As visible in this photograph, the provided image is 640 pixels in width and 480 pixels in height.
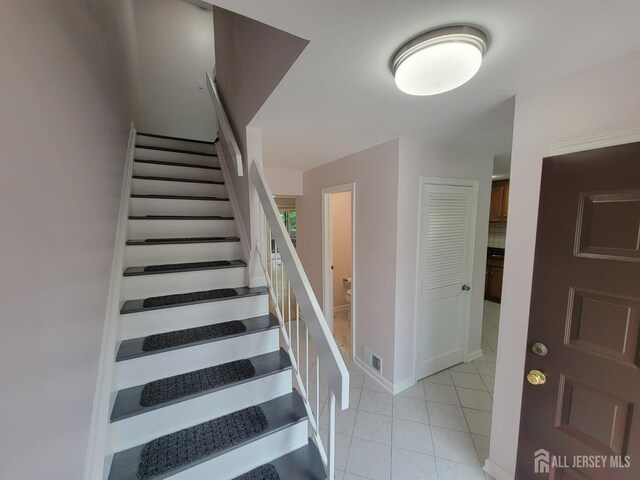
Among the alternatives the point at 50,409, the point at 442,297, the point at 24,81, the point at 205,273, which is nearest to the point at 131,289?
the point at 205,273

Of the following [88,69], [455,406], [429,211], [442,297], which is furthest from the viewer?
[442,297]

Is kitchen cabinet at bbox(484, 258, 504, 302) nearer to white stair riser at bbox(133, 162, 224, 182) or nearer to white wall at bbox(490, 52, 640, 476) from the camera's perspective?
white wall at bbox(490, 52, 640, 476)

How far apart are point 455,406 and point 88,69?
3.37 m

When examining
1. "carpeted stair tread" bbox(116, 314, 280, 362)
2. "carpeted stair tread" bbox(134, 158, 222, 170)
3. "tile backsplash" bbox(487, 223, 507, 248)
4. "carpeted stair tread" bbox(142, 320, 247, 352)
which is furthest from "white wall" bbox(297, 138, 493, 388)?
"tile backsplash" bbox(487, 223, 507, 248)

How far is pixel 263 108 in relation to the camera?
1.60 metres

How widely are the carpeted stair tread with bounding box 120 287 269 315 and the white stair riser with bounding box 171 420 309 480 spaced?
2.74ft

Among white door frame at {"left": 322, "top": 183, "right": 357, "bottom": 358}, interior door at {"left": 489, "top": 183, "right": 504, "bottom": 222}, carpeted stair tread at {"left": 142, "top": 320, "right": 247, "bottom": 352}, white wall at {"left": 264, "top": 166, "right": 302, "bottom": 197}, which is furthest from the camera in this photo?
interior door at {"left": 489, "top": 183, "right": 504, "bottom": 222}

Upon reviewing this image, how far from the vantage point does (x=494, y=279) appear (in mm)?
4676

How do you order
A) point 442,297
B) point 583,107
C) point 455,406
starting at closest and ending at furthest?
point 583,107 → point 455,406 → point 442,297

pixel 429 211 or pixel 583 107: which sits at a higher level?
pixel 583 107

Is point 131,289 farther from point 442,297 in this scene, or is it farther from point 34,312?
point 442,297

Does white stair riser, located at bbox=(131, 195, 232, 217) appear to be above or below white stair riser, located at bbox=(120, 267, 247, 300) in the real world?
above

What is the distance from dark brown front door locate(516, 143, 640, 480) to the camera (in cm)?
105

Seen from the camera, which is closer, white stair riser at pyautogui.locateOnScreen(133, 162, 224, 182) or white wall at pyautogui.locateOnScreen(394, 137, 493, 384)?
white wall at pyautogui.locateOnScreen(394, 137, 493, 384)
